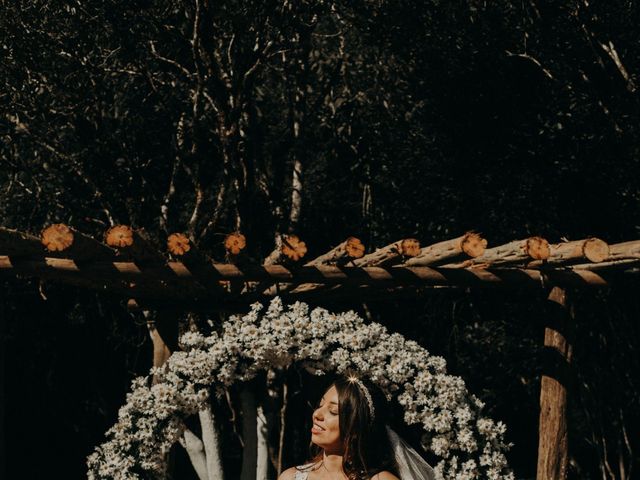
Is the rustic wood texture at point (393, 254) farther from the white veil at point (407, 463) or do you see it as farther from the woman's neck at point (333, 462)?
the woman's neck at point (333, 462)

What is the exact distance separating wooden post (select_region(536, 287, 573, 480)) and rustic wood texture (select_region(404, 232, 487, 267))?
1.39m

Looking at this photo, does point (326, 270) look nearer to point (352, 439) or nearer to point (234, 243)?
point (234, 243)

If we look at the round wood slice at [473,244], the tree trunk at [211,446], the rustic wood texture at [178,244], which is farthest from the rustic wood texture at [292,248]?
the tree trunk at [211,446]

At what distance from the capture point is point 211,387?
6.40 m

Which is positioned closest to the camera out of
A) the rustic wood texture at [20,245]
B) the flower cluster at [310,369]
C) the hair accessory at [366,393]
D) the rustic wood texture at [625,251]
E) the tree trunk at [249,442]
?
the hair accessory at [366,393]

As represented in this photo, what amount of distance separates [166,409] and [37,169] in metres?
5.61

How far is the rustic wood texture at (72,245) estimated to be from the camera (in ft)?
18.2

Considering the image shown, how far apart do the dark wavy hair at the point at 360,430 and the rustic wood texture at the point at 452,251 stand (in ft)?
5.43

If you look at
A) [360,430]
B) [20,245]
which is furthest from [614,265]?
[20,245]

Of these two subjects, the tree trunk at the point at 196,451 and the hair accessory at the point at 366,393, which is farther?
the tree trunk at the point at 196,451

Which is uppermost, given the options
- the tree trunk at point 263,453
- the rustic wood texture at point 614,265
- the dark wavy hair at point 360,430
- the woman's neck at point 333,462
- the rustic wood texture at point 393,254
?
the rustic wood texture at point 393,254

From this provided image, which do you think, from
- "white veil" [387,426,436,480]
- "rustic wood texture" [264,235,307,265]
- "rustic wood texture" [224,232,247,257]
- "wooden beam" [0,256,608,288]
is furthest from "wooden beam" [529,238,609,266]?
"rustic wood texture" [224,232,247,257]

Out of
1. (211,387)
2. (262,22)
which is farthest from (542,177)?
(211,387)

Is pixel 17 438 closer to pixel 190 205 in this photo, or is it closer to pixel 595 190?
pixel 190 205
